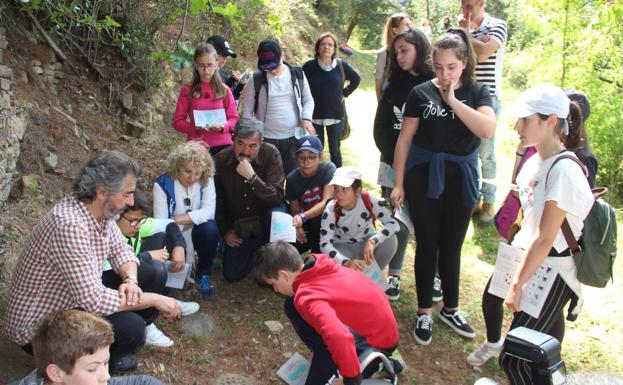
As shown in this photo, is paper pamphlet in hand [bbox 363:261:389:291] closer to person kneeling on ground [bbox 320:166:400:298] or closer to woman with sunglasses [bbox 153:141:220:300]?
person kneeling on ground [bbox 320:166:400:298]

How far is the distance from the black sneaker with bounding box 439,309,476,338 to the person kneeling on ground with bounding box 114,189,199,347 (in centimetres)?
179

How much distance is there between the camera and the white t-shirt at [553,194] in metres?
2.45

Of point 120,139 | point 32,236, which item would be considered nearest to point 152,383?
point 32,236

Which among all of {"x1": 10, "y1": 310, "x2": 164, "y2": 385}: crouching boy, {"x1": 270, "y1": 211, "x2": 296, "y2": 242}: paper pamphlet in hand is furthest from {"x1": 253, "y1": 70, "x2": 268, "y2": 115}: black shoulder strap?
{"x1": 10, "y1": 310, "x2": 164, "y2": 385}: crouching boy

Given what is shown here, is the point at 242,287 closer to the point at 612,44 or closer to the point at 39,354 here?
the point at 39,354

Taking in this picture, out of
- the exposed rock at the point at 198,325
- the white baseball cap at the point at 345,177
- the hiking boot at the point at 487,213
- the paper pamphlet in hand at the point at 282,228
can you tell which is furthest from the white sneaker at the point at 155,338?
the hiking boot at the point at 487,213

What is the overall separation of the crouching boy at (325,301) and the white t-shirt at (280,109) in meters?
2.20

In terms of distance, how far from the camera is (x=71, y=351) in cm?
206

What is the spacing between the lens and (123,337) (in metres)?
2.84

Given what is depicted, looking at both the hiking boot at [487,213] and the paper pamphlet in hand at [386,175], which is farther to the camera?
the hiking boot at [487,213]

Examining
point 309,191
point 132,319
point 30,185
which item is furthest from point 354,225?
point 30,185

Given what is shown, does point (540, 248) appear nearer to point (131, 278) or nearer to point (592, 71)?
point (131, 278)

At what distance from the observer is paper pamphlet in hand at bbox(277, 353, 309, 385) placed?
3.26 m

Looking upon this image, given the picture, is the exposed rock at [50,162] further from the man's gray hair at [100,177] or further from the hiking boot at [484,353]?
the hiking boot at [484,353]
